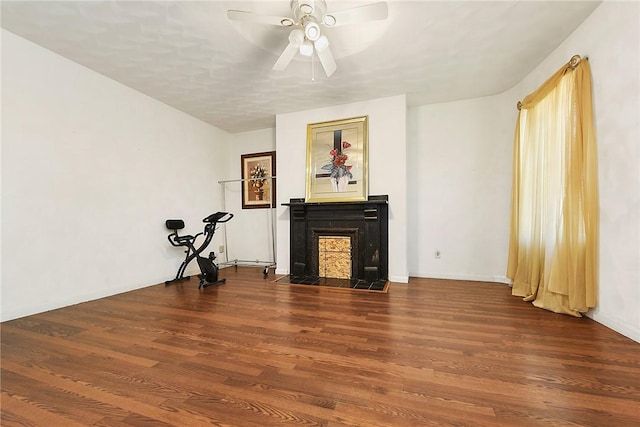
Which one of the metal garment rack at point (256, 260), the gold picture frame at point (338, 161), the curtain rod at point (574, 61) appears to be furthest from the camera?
the metal garment rack at point (256, 260)

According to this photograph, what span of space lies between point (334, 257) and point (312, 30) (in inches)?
114

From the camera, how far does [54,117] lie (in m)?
2.72

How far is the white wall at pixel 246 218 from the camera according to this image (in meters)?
5.02

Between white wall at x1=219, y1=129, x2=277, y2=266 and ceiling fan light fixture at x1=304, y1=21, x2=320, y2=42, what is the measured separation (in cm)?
302

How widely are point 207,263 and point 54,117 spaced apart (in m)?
2.35

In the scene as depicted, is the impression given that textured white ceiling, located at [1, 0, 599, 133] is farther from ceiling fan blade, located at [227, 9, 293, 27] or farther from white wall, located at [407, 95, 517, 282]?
white wall, located at [407, 95, 517, 282]

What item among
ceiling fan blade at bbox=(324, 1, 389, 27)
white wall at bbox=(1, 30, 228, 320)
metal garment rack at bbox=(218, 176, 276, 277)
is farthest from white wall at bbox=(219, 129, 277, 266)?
ceiling fan blade at bbox=(324, 1, 389, 27)

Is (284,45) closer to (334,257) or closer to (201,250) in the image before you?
(334,257)

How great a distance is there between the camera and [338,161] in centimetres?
397

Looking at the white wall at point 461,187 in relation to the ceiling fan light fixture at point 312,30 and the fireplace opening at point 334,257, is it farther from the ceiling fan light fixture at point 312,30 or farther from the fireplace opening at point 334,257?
the ceiling fan light fixture at point 312,30

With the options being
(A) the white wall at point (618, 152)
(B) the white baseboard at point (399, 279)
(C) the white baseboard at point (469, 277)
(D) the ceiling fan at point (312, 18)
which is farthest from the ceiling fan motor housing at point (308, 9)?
(C) the white baseboard at point (469, 277)

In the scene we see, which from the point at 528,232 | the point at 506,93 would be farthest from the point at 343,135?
the point at 528,232

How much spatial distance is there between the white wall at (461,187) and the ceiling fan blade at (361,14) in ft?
8.00

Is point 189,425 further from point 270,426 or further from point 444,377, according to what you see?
point 444,377
